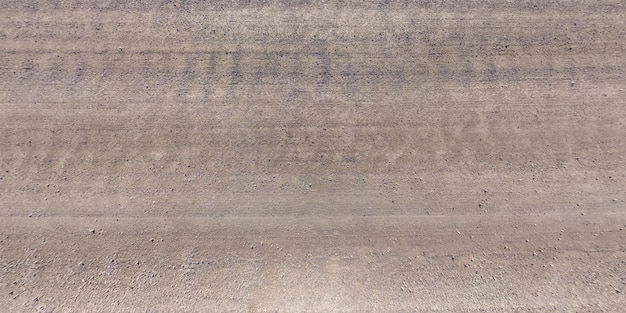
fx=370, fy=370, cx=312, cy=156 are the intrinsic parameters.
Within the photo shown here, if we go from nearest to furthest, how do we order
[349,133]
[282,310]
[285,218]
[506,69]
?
[282,310], [285,218], [349,133], [506,69]

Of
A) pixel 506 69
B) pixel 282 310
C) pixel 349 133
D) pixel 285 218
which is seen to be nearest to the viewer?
pixel 282 310

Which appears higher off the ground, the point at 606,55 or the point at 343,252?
the point at 606,55

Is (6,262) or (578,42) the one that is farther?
(578,42)

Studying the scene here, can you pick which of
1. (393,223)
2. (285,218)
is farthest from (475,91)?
(285,218)

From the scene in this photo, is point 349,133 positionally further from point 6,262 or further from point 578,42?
point 6,262

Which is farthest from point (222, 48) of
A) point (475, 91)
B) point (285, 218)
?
point (475, 91)

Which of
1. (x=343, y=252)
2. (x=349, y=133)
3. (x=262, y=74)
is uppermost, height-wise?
(x=262, y=74)
